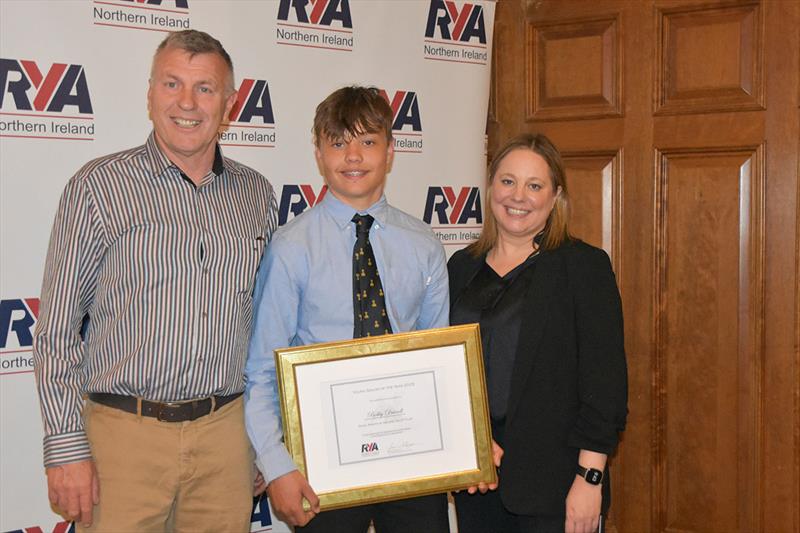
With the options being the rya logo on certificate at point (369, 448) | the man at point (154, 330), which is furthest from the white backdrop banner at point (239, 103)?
the rya logo on certificate at point (369, 448)

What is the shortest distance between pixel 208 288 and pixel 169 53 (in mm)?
660

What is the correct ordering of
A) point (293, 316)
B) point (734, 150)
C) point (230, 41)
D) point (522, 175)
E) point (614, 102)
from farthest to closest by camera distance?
point (614, 102)
point (734, 150)
point (230, 41)
point (522, 175)
point (293, 316)

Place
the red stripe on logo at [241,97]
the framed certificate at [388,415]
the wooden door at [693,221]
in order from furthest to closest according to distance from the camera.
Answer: the wooden door at [693,221]
the red stripe on logo at [241,97]
the framed certificate at [388,415]

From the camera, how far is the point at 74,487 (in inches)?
80.1

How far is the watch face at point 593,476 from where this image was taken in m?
2.27

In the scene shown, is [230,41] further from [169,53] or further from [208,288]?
[208,288]

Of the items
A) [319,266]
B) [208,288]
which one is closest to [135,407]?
[208,288]

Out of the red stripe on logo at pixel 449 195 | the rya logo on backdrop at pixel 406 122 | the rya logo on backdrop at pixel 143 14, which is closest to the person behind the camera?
the rya logo on backdrop at pixel 143 14

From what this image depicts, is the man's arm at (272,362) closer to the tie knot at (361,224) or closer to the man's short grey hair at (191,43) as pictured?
the tie knot at (361,224)

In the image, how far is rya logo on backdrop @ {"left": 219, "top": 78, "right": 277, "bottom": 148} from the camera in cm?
312

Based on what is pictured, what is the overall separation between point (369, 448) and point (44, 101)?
1634mm

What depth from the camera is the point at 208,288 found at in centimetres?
215

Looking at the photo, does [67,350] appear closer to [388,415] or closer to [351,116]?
[388,415]

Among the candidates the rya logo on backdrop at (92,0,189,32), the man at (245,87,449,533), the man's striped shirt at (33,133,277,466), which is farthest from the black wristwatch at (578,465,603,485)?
the rya logo on backdrop at (92,0,189,32)
